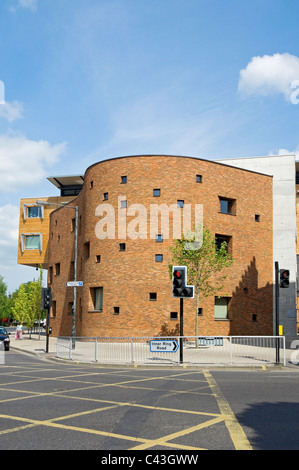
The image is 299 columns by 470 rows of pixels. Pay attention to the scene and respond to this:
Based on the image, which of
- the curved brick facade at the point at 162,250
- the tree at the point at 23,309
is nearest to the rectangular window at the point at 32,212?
the tree at the point at 23,309

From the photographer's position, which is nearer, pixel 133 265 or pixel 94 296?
pixel 133 265

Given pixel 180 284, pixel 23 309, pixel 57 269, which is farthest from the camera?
pixel 23 309

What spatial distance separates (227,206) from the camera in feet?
126

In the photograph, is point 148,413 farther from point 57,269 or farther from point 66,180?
point 66,180

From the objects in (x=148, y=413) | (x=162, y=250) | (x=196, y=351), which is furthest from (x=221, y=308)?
(x=148, y=413)

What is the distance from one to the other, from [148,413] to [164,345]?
10.2m

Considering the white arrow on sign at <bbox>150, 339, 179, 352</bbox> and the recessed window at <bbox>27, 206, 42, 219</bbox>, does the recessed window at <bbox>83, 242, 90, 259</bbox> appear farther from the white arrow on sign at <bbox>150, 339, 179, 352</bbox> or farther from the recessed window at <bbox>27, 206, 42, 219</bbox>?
the recessed window at <bbox>27, 206, 42, 219</bbox>

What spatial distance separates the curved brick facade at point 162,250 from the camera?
34.3 m

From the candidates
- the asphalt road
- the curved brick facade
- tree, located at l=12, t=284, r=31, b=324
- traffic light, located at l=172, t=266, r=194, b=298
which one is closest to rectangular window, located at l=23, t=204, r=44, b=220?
tree, located at l=12, t=284, r=31, b=324

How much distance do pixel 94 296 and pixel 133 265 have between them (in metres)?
4.80

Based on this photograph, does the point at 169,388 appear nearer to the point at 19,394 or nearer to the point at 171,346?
the point at 19,394

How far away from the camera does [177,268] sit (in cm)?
1794
